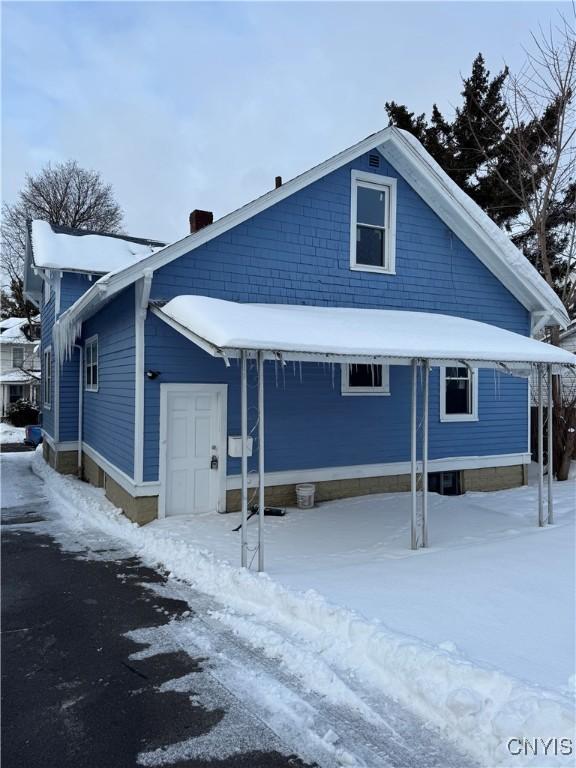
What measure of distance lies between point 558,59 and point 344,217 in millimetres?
8781

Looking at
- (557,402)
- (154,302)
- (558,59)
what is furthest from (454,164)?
(154,302)

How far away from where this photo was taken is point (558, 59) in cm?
1359

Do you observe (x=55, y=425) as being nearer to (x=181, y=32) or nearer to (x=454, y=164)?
(x=181, y=32)

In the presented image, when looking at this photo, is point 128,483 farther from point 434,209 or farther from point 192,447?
point 434,209

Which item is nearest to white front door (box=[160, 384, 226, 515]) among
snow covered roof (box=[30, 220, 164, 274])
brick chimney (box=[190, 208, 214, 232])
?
brick chimney (box=[190, 208, 214, 232])

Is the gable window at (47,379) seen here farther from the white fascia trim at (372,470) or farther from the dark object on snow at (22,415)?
the dark object on snow at (22,415)

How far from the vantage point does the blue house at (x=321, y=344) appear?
7090 mm

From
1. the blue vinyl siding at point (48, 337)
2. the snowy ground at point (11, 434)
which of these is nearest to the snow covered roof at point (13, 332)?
the snowy ground at point (11, 434)

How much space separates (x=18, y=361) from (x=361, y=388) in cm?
3413

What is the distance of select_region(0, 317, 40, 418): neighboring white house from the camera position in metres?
33.5

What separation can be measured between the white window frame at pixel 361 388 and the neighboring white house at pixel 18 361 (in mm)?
26619

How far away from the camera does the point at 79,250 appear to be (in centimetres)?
1360

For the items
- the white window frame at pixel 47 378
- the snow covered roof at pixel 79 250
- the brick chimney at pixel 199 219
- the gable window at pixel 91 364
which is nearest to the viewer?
the brick chimney at pixel 199 219

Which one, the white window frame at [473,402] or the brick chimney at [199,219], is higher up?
the brick chimney at [199,219]
